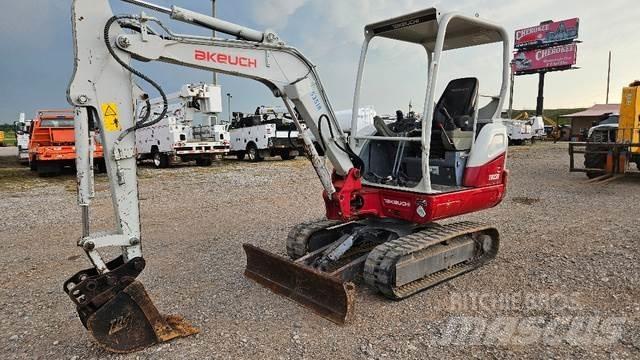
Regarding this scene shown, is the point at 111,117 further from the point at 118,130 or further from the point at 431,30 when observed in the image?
the point at 431,30

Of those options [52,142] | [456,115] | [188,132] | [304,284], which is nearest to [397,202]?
[304,284]

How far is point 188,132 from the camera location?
18641mm

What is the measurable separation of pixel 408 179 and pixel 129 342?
11.6ft

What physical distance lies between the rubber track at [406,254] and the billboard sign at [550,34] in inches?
2026

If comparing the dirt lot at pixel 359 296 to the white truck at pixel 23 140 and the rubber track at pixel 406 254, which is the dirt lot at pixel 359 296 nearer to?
the rubber track at pixel 406 254

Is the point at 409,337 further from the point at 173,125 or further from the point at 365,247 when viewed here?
the point at 173,125

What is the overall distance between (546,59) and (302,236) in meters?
52.1

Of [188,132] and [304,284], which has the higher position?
[188,132]

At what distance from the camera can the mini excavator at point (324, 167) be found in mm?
3482

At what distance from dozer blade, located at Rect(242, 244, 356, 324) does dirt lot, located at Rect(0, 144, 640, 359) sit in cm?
10

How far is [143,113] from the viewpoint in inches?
158

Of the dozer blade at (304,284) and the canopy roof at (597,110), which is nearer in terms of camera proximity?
the dozer blade at (304,284)

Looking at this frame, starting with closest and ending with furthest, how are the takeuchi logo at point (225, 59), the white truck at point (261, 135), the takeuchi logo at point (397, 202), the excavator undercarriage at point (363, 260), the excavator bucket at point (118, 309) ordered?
the excavator bucket at point (118, 309)
the takeuchi logo at point (225, 59)
the excavator undercarriage at point (363, 260)
the takeuchi logo at point (397, 202)
the white truck at point (261, 135)

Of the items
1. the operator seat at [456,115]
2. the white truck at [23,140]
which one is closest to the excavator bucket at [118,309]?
the operator seat at [456,115]
